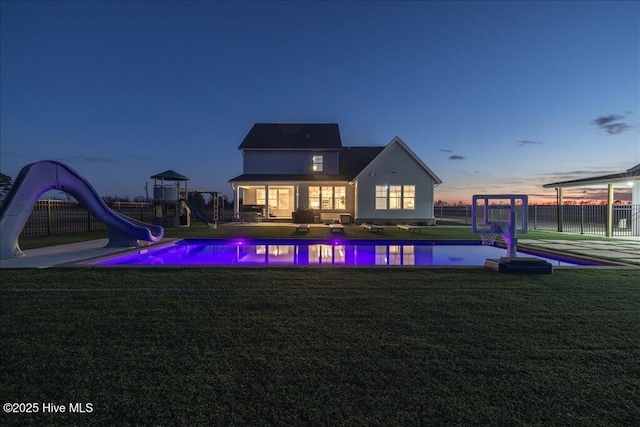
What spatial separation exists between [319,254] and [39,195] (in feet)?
29.4

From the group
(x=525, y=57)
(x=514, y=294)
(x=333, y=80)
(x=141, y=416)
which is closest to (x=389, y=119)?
(x=333, y=80)

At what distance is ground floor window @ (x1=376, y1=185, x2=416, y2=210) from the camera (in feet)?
73.2

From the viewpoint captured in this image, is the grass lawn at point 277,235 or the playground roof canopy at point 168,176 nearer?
the grass lawn at point 277,235

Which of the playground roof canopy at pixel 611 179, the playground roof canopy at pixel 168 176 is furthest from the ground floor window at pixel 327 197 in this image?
the playground roof canopy at pixel 611 179

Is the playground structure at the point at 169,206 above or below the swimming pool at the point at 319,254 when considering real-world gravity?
above

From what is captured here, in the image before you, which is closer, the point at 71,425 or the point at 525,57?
the point at 71,425

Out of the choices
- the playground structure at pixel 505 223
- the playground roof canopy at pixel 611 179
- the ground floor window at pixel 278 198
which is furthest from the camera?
the ground floor window at pixel 278 198

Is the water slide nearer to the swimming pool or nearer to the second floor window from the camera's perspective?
the swimming pool

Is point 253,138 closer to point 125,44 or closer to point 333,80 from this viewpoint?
point 333,80

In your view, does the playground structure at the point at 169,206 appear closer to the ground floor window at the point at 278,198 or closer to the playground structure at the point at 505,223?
the ground floor window at the point at 278,198

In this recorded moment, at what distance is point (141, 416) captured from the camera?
7.09ft

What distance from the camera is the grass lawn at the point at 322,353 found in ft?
7.39

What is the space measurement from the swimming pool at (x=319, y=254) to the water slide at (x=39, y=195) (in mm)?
1497

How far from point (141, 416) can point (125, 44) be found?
29.6 m
